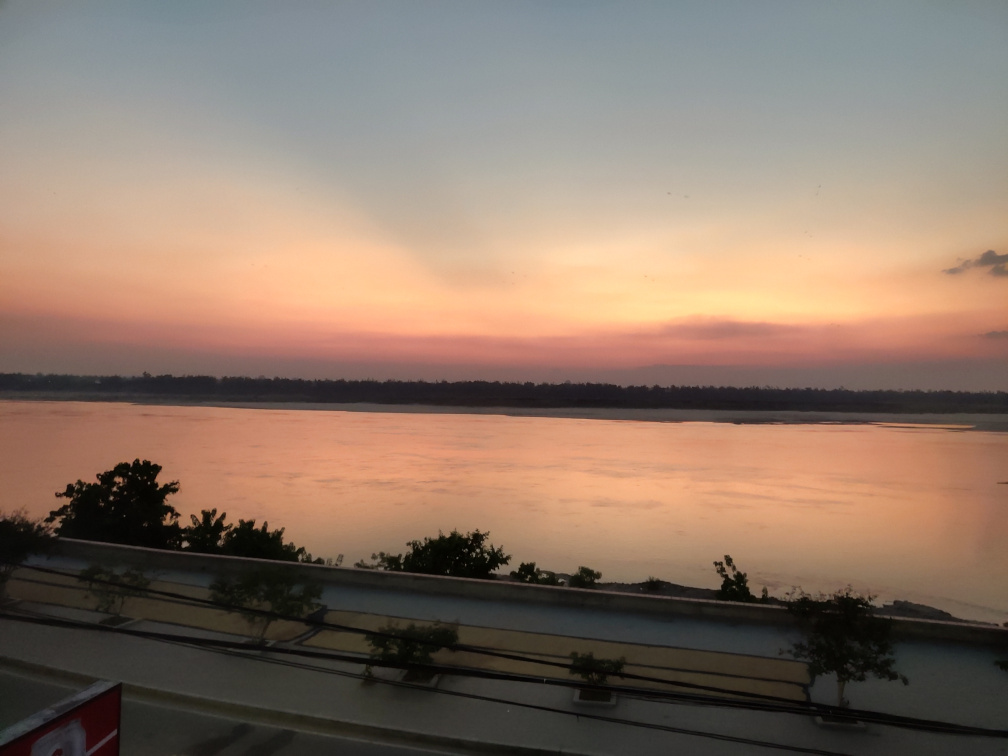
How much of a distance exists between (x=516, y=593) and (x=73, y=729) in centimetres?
827

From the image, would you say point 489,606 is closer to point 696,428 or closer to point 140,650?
point 140,650

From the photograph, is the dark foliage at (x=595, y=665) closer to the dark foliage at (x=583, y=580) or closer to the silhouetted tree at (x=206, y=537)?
the dark foliage at (x=583, y=580)

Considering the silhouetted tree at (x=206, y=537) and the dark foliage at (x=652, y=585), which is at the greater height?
the silhouetted tree at (x=206, y=537)

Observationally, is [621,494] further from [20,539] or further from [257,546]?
[20,539]

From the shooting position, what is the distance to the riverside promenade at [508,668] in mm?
6492

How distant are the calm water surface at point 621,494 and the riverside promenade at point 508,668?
33.4 feet

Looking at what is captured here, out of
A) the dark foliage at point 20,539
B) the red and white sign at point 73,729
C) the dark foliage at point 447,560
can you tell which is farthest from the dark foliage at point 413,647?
the dark foliage at point 20,539

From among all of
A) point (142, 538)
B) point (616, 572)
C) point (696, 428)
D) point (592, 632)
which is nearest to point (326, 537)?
point (142, 538)

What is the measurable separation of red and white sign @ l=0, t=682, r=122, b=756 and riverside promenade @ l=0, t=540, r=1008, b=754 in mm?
1947

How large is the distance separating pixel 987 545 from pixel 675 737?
79.2 ft

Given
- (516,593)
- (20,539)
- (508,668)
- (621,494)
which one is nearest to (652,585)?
(516,593)

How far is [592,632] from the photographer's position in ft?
30.3

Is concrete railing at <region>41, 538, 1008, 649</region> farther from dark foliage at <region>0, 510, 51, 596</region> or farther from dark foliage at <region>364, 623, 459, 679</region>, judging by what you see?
dark foliage at <region>364, 623, 459, 679</region>

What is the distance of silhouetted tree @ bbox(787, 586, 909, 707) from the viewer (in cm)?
719
